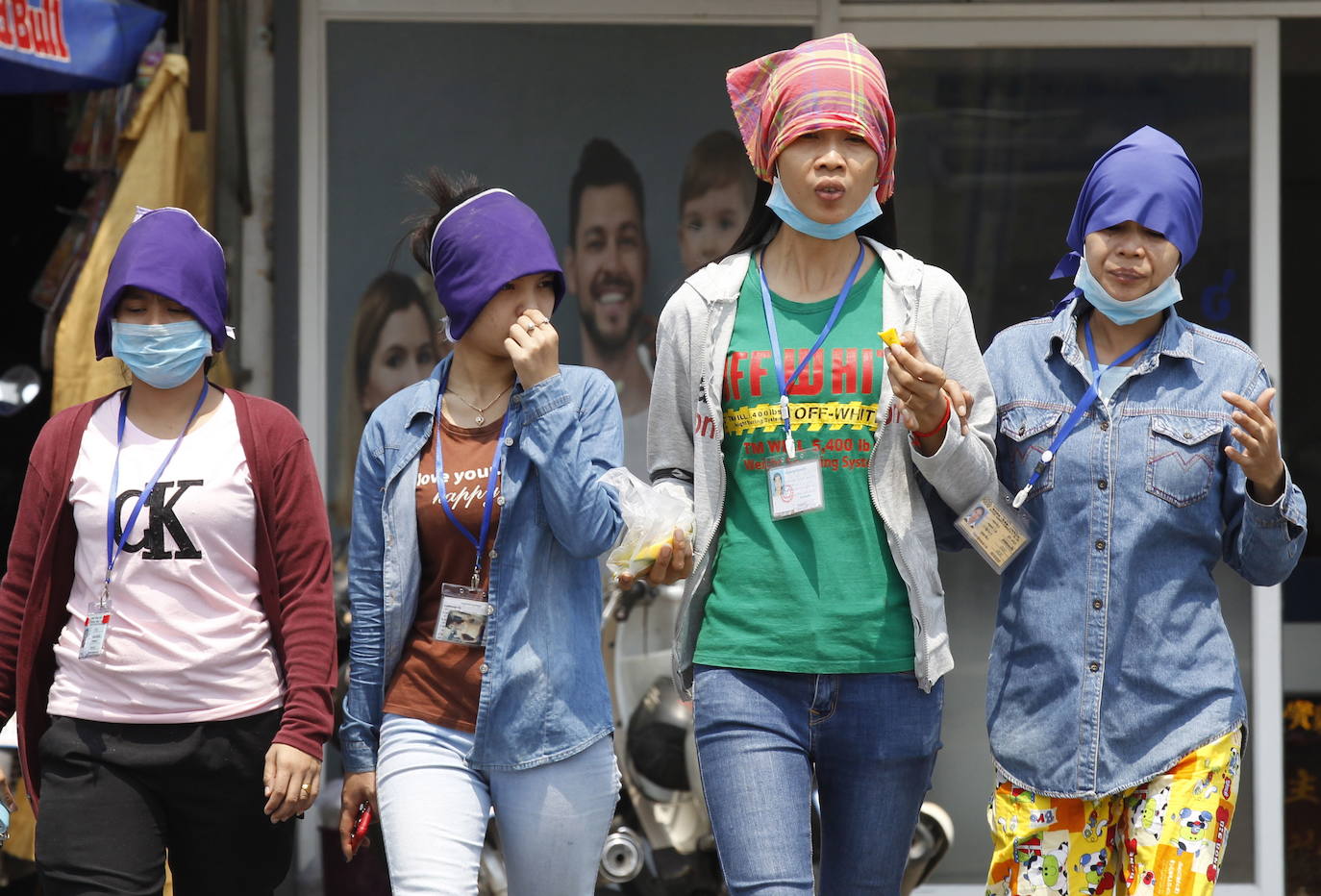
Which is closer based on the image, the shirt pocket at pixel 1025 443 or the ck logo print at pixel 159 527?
the ck logo print at pixel 159 527

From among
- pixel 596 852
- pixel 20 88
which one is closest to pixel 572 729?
pixel 596 852

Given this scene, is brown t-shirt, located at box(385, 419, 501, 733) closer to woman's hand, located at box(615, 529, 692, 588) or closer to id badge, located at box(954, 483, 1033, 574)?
woman's hand, located at box(615, 529, 692, 588)

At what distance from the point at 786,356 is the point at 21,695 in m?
1.74

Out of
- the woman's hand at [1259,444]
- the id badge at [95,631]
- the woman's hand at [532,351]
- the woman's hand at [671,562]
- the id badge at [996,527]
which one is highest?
the woman's hand at [532,351]

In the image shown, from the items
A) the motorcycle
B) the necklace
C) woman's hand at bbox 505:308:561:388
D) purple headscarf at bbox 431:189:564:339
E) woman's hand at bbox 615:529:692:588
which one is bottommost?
the motorcycle

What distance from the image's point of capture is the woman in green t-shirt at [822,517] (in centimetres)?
313

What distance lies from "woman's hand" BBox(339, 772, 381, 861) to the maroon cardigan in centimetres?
9

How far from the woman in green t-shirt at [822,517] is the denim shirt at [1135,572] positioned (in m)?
0.26

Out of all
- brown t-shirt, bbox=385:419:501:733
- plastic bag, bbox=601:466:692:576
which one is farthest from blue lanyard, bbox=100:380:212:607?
plastic bag, bbox=601:466:692:576

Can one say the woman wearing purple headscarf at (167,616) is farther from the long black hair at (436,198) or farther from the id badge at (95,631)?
the long black hair at (436,198)

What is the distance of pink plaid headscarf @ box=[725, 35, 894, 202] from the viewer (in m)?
3.18

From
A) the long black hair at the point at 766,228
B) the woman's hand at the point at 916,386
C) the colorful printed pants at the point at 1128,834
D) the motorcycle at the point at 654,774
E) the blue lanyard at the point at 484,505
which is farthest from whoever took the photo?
the motorcycle at the point at 654,774

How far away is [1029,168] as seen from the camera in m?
5.84

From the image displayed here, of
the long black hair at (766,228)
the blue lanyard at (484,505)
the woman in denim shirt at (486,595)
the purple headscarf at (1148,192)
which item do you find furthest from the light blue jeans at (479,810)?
the purple headscarf at (1148,192)
